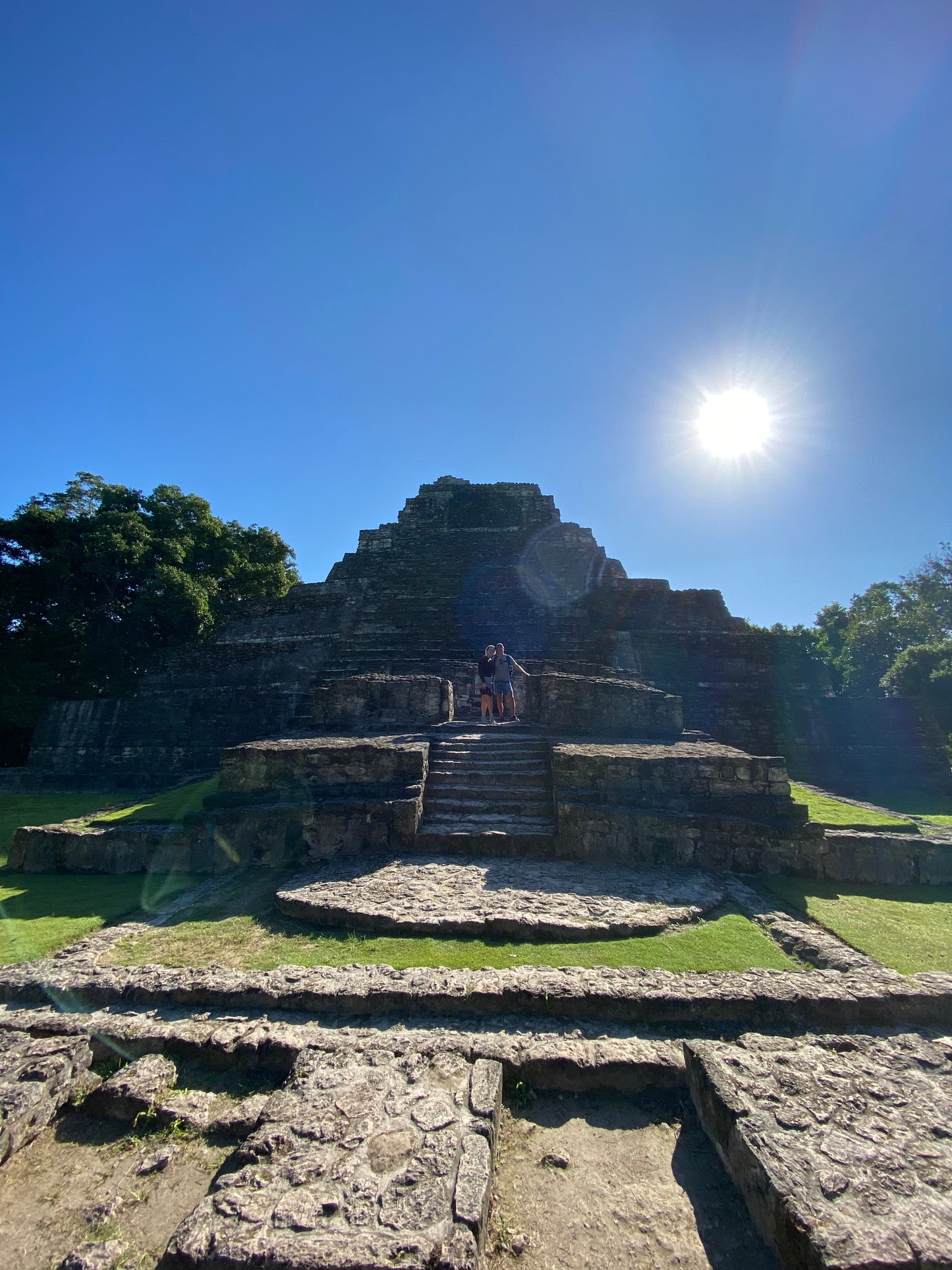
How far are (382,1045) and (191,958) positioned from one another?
7.43 ft

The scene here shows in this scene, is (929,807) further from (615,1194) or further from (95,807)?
(95,807)

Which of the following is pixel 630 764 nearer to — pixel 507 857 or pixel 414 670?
pixel 507 857

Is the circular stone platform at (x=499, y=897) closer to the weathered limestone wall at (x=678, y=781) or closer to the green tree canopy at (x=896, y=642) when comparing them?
the weathered limestone wall at (x=678, y=781)

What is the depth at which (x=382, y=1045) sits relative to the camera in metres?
3.34

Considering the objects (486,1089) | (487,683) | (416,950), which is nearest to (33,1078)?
(416,950)

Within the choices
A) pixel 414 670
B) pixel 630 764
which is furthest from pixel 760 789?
pixel 414 670

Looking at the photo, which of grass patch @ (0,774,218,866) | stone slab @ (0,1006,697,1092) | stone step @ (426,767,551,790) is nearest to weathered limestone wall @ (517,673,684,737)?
stone step @ (426,767,551,790)

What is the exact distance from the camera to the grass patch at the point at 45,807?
9516mm

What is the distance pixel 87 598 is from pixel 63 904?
1641 centimetres

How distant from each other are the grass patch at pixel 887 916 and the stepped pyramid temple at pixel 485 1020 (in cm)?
9

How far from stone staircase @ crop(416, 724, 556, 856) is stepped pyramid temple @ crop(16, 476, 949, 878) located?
0.11 feet

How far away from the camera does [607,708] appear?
9.65m

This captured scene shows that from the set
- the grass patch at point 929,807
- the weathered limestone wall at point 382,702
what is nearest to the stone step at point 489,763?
the weathered limestone wall at point 382,702

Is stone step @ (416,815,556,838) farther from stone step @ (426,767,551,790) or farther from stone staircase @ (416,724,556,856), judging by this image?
stone step @ (426,767,551,790)
